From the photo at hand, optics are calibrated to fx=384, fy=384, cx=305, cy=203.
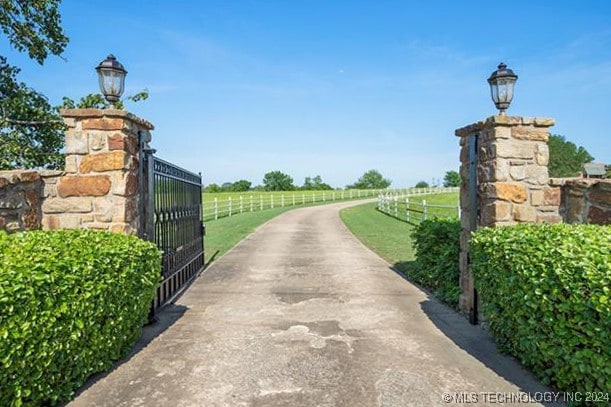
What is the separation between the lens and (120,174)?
3.95 meters

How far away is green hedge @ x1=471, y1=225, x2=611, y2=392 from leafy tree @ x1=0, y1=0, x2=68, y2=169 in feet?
25.0

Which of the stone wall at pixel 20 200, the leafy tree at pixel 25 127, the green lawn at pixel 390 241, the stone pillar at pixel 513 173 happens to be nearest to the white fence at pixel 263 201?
the green lawn at pixel 390 241

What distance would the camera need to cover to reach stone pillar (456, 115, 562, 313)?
414cm

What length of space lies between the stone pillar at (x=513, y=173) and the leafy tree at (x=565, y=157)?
83533 mm

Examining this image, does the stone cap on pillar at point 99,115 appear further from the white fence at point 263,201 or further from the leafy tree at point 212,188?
the leafy tree at point 212,188

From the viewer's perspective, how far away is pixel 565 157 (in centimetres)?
7806

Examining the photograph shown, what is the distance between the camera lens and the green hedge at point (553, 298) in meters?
2.34

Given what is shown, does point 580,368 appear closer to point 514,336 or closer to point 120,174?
point 514,336

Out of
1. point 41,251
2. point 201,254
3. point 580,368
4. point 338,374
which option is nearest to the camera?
point 580,368

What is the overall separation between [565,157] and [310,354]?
9208 cm

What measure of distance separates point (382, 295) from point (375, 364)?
2.32 meters

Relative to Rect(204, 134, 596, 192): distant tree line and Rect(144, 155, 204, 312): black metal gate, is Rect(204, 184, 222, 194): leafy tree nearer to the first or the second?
Rect(204, 134, 596, 192): distant tree line

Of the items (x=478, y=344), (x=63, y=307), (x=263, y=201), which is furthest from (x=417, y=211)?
(x=63, y=307)

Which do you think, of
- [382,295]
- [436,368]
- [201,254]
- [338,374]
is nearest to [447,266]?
[382,295]
